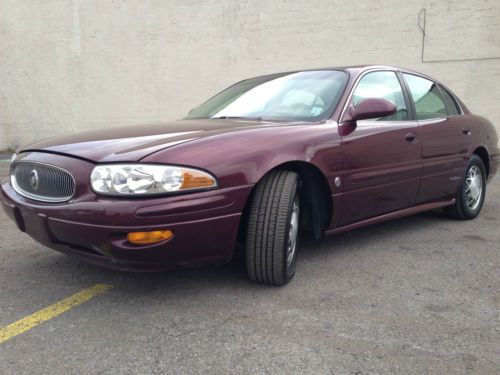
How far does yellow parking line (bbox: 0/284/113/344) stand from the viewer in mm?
2248

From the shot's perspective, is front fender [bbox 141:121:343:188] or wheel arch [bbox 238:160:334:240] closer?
front fender [bbox 141:121:343:188]

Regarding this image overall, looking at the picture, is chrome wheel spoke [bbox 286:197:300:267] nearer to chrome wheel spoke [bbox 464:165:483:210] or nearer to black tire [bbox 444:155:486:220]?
black tire [bbox 444:155:486:220]

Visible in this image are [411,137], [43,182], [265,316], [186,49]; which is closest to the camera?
[265,316]

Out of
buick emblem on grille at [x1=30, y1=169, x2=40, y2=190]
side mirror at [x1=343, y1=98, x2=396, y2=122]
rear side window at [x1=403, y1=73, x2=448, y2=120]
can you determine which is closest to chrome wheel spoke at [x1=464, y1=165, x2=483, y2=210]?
rear side window at [x1=403, y1=73, x2=448, y2=120]

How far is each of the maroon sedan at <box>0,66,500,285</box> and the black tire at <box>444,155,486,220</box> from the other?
→ 0.56 metres

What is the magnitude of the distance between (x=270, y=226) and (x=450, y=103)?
2803mm

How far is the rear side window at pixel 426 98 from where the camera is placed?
3988mm

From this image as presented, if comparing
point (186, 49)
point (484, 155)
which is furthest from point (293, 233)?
point (186, 49)

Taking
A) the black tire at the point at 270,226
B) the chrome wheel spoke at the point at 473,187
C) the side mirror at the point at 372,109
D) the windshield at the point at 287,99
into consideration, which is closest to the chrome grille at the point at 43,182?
the black tire at the point at 270,226

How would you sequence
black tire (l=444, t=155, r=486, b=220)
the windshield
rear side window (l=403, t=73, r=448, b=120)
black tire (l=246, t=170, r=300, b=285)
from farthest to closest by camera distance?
1. black tire (l=444, t=155, r=486, b=220)
2. rear side window (l=403, t=73, r=448, b=120)
3. the windshield
4. black tire (l=246, t=170, r=300, b=285)

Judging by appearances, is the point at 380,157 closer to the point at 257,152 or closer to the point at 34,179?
the point at 257,152

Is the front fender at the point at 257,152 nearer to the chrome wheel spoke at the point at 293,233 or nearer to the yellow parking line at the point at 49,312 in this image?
the chrome wheel spoke at the point at 293,233

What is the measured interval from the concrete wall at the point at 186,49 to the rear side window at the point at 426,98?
204 inches

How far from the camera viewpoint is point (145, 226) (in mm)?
2252
